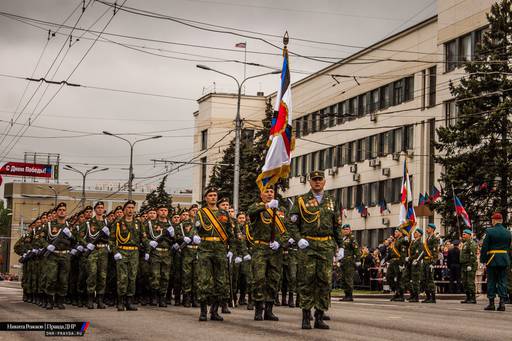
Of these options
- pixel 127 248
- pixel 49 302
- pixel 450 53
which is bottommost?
pixel 49 302

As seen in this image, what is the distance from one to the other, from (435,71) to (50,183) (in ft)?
323

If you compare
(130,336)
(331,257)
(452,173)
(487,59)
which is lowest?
(130,336)

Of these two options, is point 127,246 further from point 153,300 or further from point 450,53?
point 450,53

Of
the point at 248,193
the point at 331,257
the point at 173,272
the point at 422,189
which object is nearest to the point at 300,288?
the point at 331,257

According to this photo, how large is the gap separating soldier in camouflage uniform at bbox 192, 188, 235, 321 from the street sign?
84063 mm

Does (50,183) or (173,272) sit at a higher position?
(50,183)

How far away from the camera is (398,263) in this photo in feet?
88.1

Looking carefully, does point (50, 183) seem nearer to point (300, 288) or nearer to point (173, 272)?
point (173, 272)

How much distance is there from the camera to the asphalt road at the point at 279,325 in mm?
12125

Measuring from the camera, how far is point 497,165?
37.6m

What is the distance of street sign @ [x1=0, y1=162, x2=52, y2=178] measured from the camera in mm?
97438

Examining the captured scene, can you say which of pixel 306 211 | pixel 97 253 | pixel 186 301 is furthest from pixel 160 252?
pixel 306 211

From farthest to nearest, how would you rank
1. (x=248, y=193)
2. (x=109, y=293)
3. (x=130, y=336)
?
(x=248, y=193)
(x=109, y=293)
(x=130, y=336)

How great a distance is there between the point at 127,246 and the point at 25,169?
82.1m
